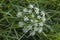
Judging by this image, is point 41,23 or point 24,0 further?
point 24,0

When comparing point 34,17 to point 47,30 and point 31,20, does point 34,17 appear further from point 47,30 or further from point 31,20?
point 47,30

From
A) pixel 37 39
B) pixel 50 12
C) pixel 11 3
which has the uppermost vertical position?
pixel 11 3

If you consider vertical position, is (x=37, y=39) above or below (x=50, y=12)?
below

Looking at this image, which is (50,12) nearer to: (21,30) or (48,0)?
(48,0)

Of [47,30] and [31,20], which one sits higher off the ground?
[31,20]

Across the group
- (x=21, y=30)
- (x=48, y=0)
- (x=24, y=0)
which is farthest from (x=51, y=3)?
(x=21, y=30)

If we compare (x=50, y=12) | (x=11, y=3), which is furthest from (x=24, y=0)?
(x=50, y=12)
